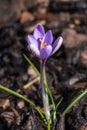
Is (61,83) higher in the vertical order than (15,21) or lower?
lower

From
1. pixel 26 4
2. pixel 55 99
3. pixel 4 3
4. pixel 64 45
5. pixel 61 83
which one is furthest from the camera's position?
pixel 26 4

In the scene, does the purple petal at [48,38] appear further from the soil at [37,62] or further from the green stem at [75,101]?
the soil at [37,62]

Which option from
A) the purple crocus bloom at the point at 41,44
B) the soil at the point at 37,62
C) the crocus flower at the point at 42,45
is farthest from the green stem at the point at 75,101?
the purple crocus bloom at the point at 41,44

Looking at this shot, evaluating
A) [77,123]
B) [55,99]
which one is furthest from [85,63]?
[77,123]

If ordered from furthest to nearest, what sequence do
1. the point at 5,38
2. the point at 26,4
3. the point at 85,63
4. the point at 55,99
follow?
the point at 26,4
the point at 5,38
the point at 85,63
the point at 55,99

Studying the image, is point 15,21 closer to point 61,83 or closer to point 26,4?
point 26,4

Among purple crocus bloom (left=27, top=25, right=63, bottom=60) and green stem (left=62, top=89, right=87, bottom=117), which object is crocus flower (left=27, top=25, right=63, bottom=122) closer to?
purple crocus bloom (left=27, top=25, right=63, bottom=60)

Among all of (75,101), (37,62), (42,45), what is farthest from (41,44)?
(37,62)

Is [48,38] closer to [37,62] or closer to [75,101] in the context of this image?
[75,101]
